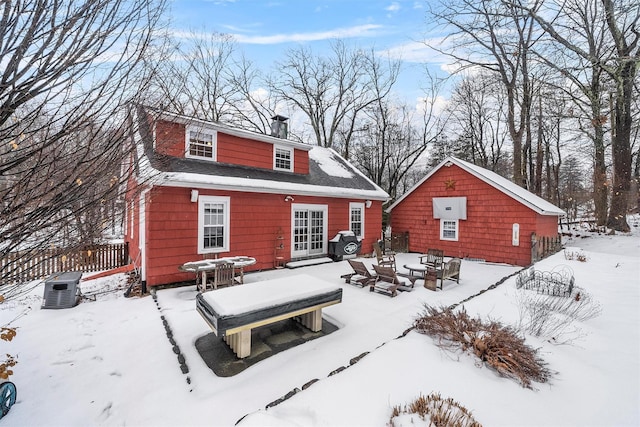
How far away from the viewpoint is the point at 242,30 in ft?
19.0

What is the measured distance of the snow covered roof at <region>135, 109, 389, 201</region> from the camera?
24.1ft

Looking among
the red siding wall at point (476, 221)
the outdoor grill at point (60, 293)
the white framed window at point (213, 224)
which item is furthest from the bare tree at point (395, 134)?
the outdoor grill at point (60, 293)

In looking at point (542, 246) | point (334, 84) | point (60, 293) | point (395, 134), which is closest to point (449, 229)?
point (542, 246)

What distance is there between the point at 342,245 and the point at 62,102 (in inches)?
374

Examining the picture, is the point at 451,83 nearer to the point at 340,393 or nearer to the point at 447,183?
the point at 447,183

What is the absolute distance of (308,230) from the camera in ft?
34.9

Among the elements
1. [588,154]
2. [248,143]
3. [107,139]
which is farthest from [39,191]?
[588,154]

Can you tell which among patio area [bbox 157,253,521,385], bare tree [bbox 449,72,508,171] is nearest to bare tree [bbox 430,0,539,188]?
bare tree [bbox 449,72,508,171]

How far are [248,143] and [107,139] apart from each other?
25.4 feet

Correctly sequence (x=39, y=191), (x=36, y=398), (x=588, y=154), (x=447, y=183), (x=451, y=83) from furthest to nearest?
(x=451, y=83) → (x=588, y=154) → (x=447, y=183) → (x=36, y=398) → (x=39, y=191)

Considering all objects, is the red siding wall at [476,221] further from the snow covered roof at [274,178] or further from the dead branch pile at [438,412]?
the dead branch pile at [438,412]

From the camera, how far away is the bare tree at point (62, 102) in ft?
5.81

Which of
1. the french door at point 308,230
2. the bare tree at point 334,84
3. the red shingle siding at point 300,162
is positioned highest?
the bare tree at point 334,84

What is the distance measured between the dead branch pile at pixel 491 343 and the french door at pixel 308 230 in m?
6.58
